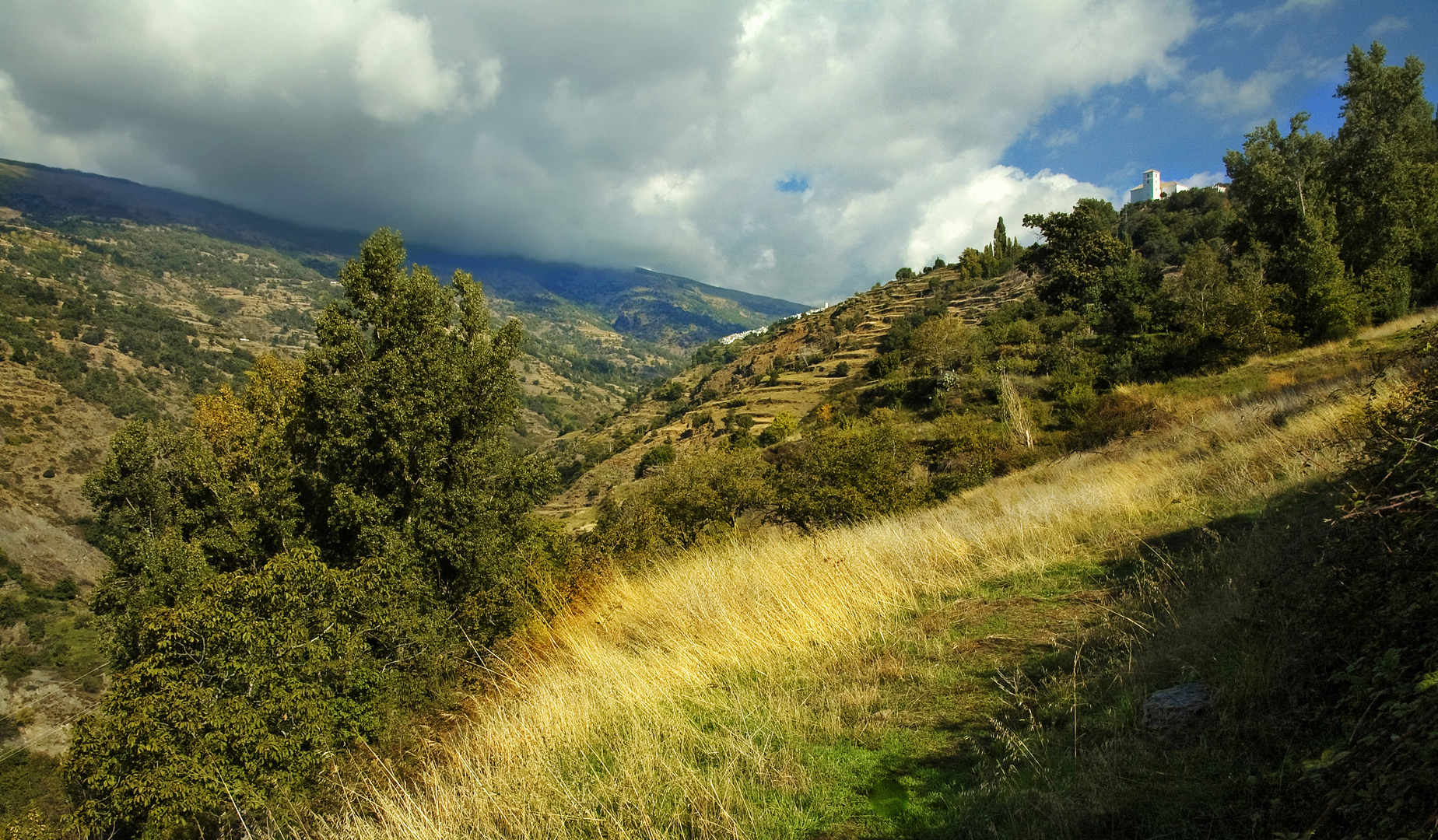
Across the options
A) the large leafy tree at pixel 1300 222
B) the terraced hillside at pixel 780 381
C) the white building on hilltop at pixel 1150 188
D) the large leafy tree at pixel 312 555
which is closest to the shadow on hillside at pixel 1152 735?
the large leafy tree at pixel 312 555

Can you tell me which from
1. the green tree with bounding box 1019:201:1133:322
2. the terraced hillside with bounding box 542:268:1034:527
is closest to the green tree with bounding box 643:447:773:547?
the terraced hillside with bounding box 542:268:1034:527

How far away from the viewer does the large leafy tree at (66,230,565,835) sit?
27.5 ft

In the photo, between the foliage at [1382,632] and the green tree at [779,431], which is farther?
the green tree at [779,431]

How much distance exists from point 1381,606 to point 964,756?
2108mm

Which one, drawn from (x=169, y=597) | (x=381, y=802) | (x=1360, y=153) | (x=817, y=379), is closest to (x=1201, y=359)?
(x=1360, y=153)

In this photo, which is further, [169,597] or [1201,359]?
[1201,359]

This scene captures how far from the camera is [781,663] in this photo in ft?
19.1

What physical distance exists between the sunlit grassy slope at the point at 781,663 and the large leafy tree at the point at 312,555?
6.71 feet

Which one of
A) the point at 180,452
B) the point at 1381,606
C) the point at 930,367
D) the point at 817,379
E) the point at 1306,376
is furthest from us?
the point at 817,379

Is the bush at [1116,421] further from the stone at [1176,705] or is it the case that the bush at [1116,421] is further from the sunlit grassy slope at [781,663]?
the stone at [1176,705]

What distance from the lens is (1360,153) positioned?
1335 inches

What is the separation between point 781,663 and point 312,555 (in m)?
7.70

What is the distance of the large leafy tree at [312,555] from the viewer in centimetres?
838

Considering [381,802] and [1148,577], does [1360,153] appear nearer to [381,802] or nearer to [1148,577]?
[1148,577]
